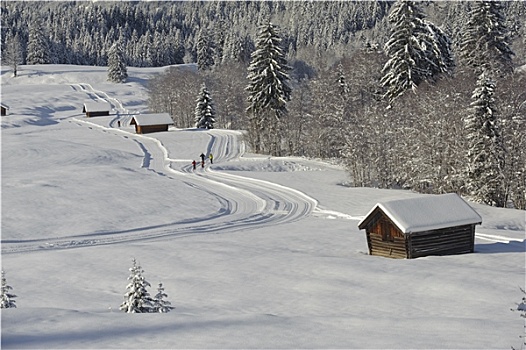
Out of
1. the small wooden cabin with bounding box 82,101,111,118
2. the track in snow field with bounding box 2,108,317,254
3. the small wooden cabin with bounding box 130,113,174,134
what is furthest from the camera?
the small wooden cabin with bounding box 82,101,111,118

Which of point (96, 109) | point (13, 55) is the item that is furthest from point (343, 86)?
point (13, 55)

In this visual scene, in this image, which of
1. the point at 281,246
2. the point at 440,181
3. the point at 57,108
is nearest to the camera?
the point at 281,246

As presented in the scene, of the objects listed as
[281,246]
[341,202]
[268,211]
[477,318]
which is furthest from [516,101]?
[477,318]

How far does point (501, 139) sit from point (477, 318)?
955 inches

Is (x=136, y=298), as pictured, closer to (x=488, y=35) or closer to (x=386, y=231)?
(x=386, y=231)

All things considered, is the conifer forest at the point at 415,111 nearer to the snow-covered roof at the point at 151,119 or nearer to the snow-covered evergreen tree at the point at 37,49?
the snow-covered roof at the point at 151,119

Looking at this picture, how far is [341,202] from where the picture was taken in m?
36.3

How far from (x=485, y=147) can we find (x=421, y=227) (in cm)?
1586

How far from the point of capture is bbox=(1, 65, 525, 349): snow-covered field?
37.4 ft

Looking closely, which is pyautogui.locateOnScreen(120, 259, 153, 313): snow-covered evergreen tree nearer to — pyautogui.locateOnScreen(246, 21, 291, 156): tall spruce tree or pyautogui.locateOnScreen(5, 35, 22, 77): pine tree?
pyautogui.locateOnScreen(246, 21, 291, 156): tall spruce tree

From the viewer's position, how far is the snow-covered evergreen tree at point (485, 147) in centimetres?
3456

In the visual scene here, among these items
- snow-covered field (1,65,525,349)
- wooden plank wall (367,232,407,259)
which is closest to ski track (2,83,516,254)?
snow-covered field (1,65,525,349)

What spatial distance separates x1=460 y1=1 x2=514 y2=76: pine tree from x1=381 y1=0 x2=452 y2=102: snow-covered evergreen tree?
11.8 ft

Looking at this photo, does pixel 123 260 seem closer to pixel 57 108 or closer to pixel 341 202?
pixel 341 202
